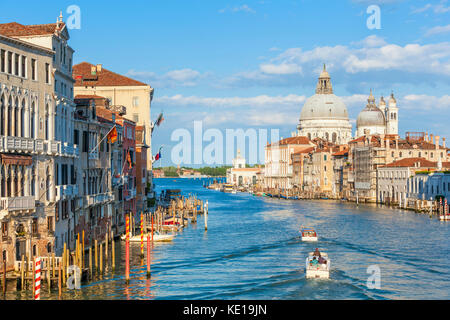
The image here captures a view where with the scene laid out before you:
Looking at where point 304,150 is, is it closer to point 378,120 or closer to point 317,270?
point 378,120

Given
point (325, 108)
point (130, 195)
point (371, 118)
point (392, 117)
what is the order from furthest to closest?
point (325, 108) < point (371, 118) < point (392, 117) < point (130, 195)

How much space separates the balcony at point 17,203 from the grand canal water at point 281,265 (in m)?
2.50

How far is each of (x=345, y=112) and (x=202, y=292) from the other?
406 ft

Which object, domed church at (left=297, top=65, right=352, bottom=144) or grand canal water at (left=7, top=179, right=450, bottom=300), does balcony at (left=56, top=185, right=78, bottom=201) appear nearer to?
grand canal water at (left=7, top=179, right=450, bottom=300)

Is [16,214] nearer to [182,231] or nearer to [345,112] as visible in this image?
[182,231]

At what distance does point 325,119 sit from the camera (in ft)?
457

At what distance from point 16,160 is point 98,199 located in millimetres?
9374

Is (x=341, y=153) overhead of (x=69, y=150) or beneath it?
overhead

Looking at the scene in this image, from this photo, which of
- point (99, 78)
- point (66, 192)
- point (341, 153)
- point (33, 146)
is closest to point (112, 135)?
point (66, 192)

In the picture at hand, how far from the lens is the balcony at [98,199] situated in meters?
27.3

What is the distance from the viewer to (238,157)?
589 ft

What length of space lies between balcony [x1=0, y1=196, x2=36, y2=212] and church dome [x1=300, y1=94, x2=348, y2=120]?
122159 millimetres

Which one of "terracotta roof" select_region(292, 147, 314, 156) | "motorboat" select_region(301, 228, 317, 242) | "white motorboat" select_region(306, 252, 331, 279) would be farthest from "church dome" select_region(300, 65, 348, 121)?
"white motorboat" select_region(306, 252, 331, 279)

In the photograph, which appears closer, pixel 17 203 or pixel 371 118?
pixel 17 203
